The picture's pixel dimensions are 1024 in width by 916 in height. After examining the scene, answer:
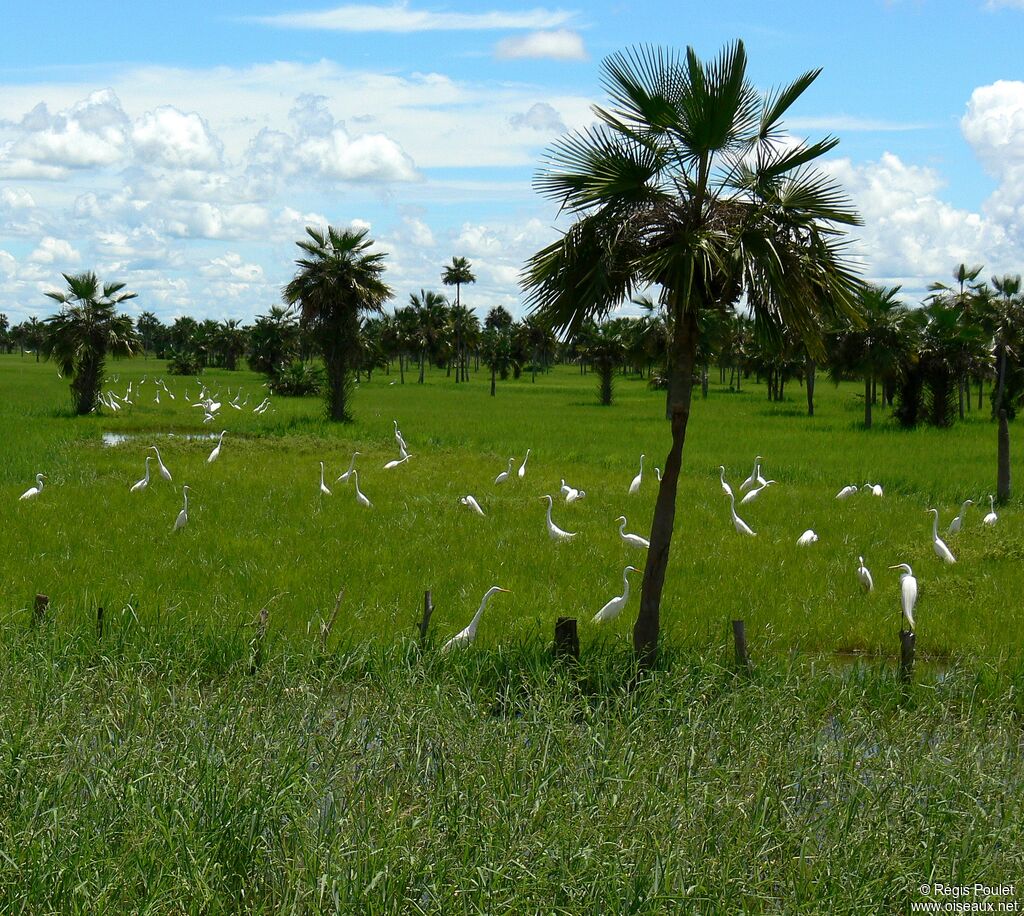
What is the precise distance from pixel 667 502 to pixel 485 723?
12.1 ft

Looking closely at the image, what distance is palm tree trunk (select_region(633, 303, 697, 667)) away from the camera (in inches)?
406

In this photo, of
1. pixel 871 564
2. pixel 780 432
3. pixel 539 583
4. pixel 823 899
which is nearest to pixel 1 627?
pixel 539 583

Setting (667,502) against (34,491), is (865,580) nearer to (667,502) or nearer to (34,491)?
(667,502)

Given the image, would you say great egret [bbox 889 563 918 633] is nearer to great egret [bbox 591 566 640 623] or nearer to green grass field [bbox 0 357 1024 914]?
green grass field [bbox 0 357 1024 914]

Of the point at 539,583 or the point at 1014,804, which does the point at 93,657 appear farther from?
the point at 1014,804

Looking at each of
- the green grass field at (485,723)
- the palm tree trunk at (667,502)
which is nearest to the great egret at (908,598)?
the green grass field at (485,723)

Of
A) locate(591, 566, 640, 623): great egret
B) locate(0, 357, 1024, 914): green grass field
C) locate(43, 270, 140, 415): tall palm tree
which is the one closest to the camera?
locate(0, 357, 1024, 914): green grass field

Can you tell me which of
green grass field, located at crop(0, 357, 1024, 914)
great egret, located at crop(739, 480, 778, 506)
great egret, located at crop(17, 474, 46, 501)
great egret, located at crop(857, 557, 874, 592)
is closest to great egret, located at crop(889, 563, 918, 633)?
green grass field, located at crop(0, 357, 1024, 914)

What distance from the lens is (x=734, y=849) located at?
6148 mm

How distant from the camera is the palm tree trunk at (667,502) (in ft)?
33.8

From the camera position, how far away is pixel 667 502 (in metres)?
10.7

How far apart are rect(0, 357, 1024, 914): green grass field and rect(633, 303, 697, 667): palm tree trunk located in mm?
382

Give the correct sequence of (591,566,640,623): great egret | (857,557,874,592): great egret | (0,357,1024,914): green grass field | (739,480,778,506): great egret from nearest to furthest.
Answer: (0,357,1024,914): green grass field → (591,566,640,623): great egret → (857,557,874,592): great egret → (739,480,778,506): great egret

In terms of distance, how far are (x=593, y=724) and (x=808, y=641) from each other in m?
4.66
